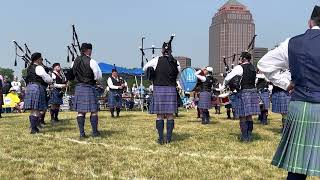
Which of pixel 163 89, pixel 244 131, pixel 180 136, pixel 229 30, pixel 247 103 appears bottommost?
pixel 180 136

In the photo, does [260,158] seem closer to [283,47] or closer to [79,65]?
[283,47]

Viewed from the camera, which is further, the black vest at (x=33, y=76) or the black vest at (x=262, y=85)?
the black vest at (x=262, y=85)

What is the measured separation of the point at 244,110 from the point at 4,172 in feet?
15.6

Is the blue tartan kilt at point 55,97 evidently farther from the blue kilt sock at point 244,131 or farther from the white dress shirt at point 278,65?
the white dress shirt at point 278,65

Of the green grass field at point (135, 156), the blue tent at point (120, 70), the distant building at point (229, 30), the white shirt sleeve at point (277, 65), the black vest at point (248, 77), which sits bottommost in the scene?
the green grass field at point (135, 156)

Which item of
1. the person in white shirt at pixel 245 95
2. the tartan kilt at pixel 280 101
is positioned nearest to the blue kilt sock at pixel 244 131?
the person in white shirt at pixel 245 95

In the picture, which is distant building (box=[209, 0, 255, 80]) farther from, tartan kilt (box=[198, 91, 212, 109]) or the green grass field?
the green grass field

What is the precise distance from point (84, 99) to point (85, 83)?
317 mm

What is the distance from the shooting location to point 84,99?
31.1ft

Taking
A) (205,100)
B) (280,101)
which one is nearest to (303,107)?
(280,101)

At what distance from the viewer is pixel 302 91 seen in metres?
3.87

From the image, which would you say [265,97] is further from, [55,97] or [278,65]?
[278,65]

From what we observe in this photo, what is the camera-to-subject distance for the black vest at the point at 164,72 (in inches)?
345

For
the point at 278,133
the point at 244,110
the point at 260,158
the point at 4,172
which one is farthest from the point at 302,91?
the point at 278,133
